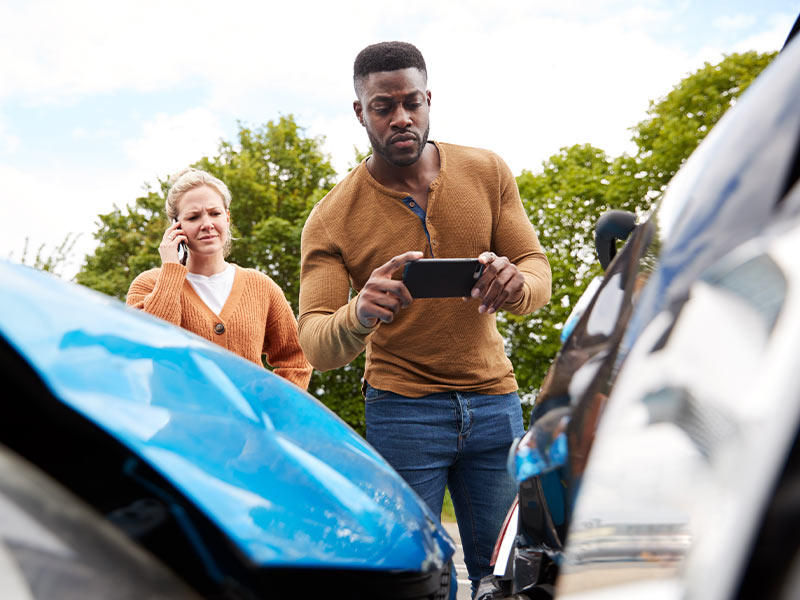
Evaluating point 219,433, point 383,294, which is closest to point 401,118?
point 383,294

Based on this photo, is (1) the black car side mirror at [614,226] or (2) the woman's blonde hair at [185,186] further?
(2) the woman's blonde hair at [185,186]

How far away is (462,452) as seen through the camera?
8.65 feet

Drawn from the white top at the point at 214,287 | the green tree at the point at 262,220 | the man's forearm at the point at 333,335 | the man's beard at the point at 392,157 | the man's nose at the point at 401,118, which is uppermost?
the man's nose at the point at 401,118

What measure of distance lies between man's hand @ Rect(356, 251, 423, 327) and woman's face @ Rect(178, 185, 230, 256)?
69.2 inches

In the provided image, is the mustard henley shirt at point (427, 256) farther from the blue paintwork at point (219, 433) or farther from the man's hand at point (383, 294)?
the blue paintwork at point (219, 433)

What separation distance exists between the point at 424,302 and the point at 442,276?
1.22 feet

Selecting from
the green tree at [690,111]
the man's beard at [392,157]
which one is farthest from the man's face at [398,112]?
the green tree at [690,111]

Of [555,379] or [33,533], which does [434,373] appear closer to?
[555,379]

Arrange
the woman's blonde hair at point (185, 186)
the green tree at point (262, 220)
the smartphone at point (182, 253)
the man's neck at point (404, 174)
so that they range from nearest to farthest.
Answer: the man's neck at point (404, 174)
the smartphone at point (182, 253)
the woman's blonde hair at point (185, 186)
the green tree at point (262, 220)

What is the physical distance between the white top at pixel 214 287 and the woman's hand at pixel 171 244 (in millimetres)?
121

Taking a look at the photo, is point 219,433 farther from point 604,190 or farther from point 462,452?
point 604,190

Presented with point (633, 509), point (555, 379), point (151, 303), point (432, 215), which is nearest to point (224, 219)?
point (151, 303)

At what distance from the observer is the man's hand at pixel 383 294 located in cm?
222

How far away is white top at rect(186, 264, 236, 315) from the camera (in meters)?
3.64
